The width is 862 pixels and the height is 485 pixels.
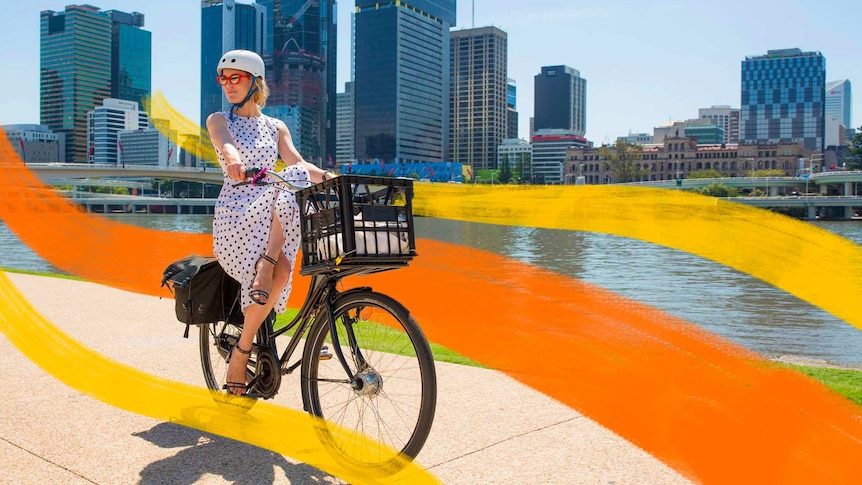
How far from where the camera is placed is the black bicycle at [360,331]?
320 cm

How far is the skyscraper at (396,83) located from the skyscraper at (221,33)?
89.2 feet

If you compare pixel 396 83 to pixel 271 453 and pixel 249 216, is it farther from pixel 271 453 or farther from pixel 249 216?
pixel 271 453

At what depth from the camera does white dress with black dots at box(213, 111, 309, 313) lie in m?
3.77

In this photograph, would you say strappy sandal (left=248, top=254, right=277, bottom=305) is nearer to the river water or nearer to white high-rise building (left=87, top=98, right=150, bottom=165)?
the river water

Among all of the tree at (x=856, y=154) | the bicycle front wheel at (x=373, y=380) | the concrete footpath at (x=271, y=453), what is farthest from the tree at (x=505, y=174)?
the bicycle front wheel at (x=373, y=380)

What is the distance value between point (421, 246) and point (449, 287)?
2.37 metres

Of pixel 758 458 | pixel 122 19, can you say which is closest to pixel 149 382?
pixel 758 458

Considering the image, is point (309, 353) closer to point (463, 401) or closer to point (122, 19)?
point (463, 401)

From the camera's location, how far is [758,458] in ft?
11.4

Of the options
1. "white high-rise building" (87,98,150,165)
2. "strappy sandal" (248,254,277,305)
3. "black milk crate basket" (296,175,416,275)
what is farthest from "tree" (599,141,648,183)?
"black milk crate basket" (296,175,416,275)

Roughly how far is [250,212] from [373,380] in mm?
1035

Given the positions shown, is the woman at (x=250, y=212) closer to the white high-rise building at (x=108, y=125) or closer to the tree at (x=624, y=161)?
the white high-rise building at (x=108, y=125)

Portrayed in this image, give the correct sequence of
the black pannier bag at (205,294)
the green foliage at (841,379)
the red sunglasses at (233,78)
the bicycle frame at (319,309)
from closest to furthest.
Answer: the bicycle frame at (319,309) → the red sunglasses at (233,78) → the black pannier bag at (205,294) → the green foliage at (841,379)

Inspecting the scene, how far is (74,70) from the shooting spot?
429 feet
